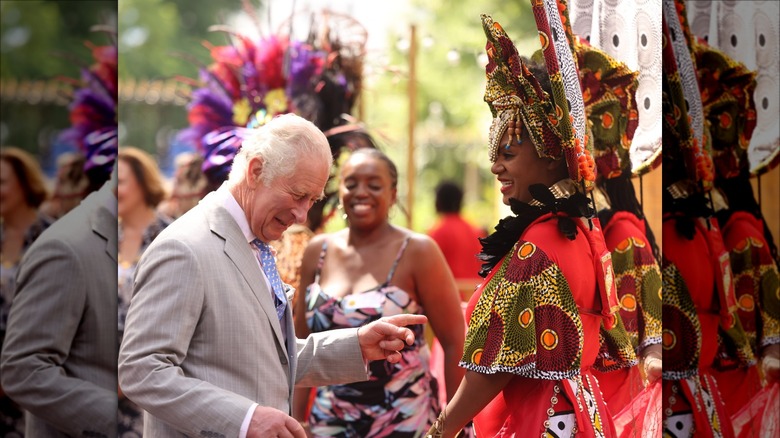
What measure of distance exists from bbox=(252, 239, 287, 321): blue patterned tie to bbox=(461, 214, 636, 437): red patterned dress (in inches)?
20.8

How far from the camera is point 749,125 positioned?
4.23m

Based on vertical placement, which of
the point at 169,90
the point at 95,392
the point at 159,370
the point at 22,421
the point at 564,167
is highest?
the point at 169,90

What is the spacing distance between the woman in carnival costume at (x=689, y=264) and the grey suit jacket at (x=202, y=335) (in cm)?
171

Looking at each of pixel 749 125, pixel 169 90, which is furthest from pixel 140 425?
pixel 749 125

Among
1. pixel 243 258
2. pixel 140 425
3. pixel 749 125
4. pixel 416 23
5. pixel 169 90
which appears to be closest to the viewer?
pixel 243 258

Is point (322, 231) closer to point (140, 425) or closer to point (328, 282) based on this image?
point (328, 282)

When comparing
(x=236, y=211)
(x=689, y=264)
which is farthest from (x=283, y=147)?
(x=689, y=264)

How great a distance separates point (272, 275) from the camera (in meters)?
2.84

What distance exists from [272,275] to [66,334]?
100 cm

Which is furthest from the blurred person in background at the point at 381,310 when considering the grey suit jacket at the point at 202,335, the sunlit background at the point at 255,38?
the grey suit jacket at the point at 202,335

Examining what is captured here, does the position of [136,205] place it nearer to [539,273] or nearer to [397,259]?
[397,259]

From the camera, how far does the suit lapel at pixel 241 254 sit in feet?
8.65

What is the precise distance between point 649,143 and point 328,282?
1.64 metres

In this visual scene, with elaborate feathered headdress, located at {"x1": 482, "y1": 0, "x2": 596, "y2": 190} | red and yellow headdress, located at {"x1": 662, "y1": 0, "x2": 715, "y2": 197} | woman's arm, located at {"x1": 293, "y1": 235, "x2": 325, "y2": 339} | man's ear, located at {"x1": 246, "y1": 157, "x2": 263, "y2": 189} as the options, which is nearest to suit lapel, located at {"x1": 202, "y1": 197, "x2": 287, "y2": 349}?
man's ear, located at {"x1": 246, "y1": 157, "x2": 263, "y2": 189}
